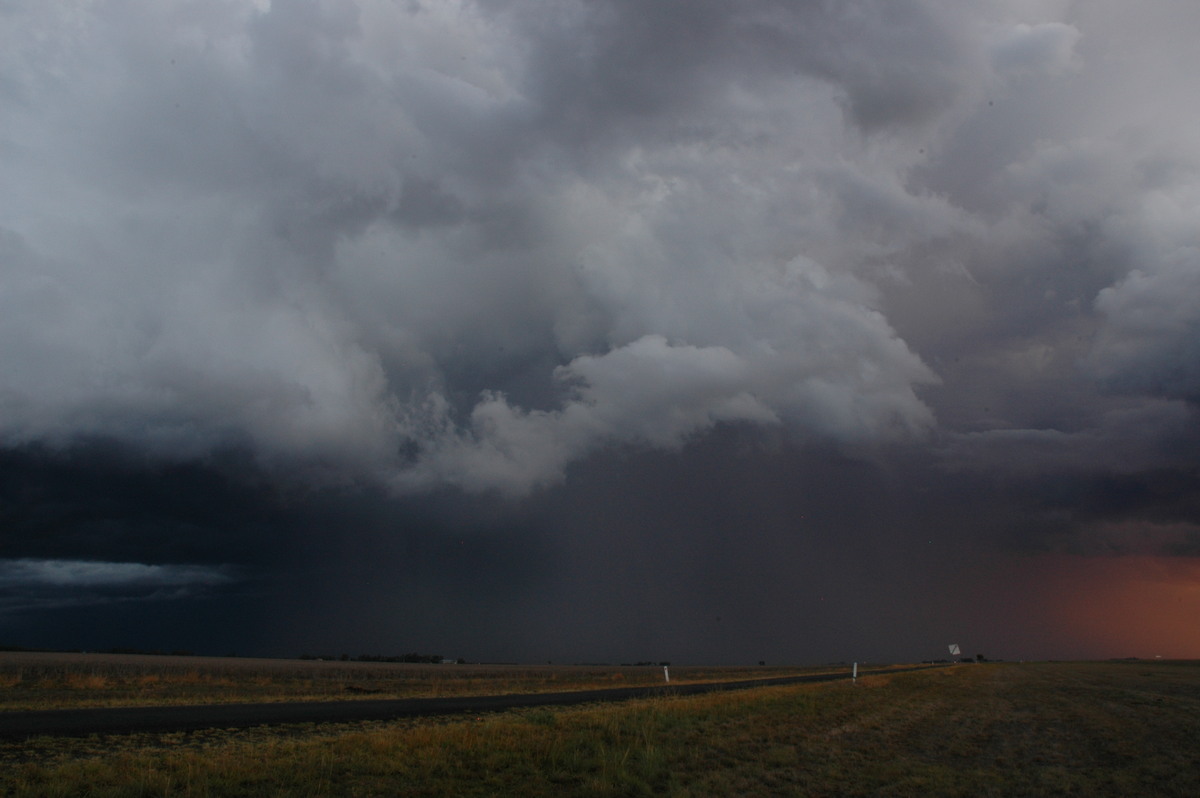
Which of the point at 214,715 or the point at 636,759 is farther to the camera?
the point at 214,715

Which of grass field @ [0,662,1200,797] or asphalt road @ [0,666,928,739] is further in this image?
asphalt road @ [0,666,928,739]

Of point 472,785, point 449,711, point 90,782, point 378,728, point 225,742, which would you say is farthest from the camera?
point 449,711

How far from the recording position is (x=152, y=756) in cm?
1483

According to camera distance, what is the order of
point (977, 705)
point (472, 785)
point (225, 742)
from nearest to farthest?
point (472, 785) → point (225, 742) → point (977, 705)

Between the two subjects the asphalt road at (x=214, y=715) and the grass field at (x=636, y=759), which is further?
the asphalt road at (x=214, y=715)

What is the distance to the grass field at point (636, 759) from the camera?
12.9 m

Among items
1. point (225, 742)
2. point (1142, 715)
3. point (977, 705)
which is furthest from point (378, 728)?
point (1142, 715)

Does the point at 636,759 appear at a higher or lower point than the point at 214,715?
higher

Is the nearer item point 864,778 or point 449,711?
point 864,778

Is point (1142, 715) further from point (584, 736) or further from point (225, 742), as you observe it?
point (225, 742)

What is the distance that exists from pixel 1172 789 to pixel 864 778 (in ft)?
20.4

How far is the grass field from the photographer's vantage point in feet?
42.2

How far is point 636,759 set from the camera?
1662 cm

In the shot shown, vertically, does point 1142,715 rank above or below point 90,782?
below
